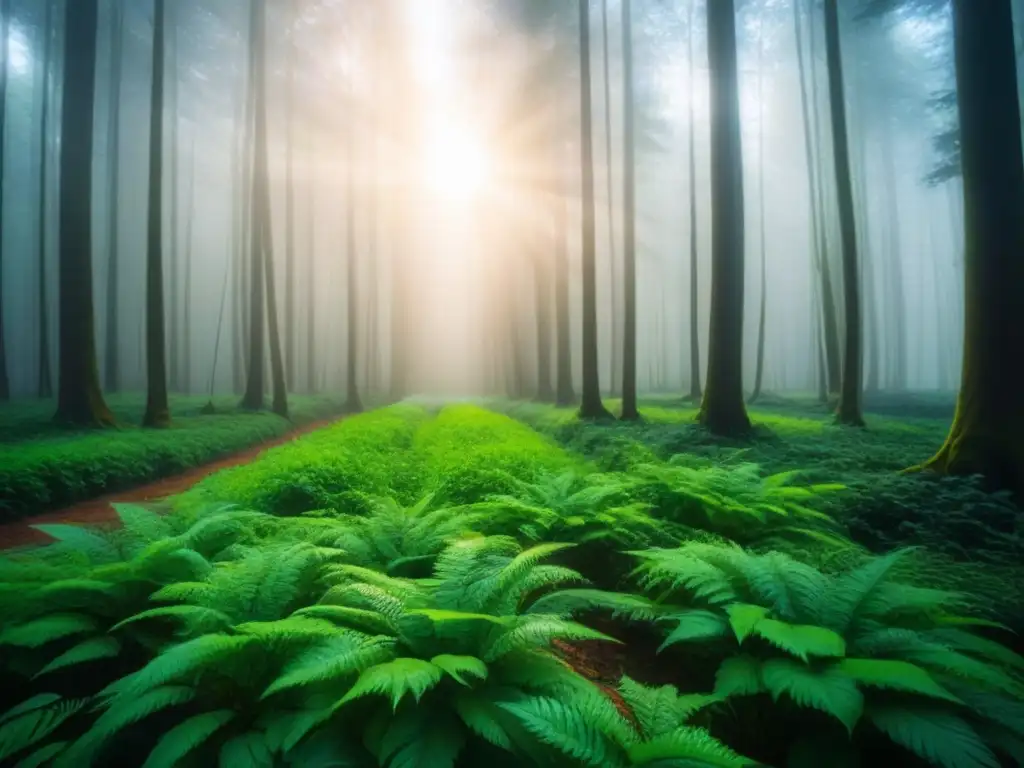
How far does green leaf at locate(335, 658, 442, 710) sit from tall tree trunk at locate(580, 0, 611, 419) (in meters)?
13.3

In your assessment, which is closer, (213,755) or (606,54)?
(213,755)

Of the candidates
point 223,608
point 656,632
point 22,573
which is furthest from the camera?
point 656,632

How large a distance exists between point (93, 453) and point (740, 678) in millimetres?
10044

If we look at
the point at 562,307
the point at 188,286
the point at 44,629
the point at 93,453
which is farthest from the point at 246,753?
the point at 188,286

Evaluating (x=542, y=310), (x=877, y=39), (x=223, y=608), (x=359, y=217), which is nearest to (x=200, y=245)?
(x=359, y=217)

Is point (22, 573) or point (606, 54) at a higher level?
point (606, 54)

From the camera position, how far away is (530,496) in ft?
18.5

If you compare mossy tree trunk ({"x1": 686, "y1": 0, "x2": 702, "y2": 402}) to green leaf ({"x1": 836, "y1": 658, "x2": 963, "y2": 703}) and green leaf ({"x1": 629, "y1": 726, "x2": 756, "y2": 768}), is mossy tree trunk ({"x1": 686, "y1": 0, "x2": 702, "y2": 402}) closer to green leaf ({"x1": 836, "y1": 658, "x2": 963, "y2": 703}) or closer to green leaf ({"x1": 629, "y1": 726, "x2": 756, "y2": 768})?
green leaf ({"x1": 836, "y1": 658, "x2": 963, "y2": 703})

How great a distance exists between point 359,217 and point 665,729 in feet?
139

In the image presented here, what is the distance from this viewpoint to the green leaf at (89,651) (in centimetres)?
260

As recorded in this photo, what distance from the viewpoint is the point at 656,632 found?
3.79 metres

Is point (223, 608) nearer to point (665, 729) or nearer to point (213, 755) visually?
point (213, 755)

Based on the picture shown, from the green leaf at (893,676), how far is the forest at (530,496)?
11 millimetres

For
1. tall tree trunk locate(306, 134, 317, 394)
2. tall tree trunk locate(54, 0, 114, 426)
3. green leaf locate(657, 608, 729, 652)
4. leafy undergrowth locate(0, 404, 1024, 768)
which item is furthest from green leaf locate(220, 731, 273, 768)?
tall tree trunk locate(306, 134, 317, 394)
